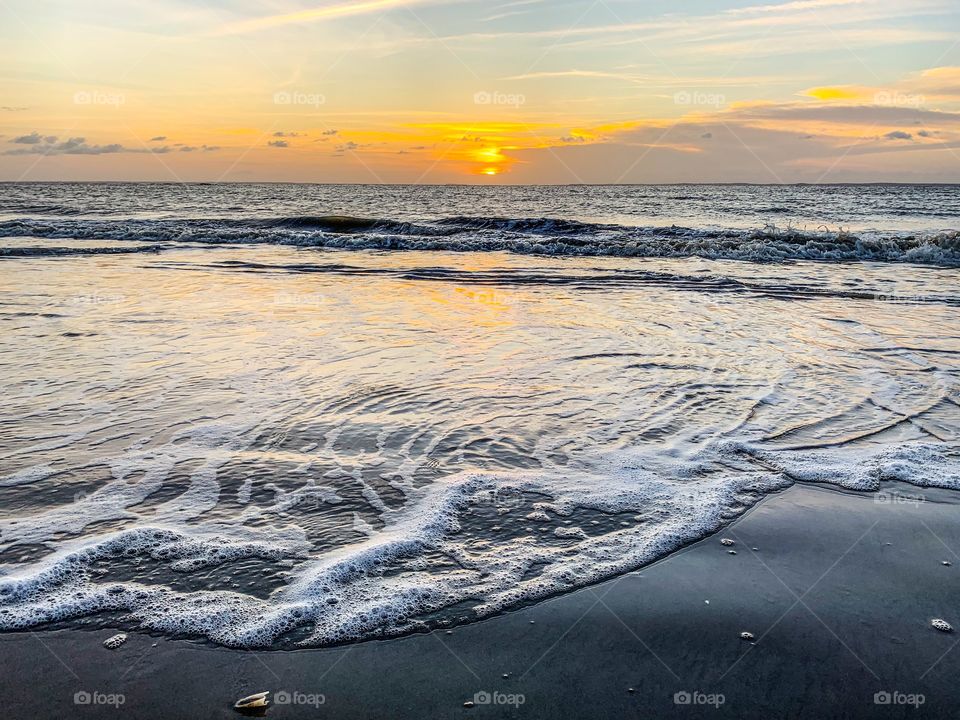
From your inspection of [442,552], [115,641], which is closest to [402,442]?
[442,552]

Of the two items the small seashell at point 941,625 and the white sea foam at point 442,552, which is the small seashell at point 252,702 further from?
the small seashell at point 941,625

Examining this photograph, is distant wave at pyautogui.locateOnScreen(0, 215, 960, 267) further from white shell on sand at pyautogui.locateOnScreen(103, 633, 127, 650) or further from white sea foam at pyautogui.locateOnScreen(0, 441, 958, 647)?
white shell on sand at pyautogui.locateOnScreen(103, 633, 127, 650)

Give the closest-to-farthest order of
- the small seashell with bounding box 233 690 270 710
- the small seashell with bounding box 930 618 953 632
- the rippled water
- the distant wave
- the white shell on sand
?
1. the small seashell with bounding box 233 690 270 710
2. the white shell on sand
3. the small seashell with bounding box 930 618 953 632
4. the rippled water
5. the distant wave

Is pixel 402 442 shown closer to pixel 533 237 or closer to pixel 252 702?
pixel 252 702

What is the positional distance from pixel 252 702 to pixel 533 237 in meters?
22.4

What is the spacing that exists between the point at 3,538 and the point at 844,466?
17.3 feet

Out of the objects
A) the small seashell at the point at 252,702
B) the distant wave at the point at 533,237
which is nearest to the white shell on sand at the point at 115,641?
the small seashell at the point at 252,702

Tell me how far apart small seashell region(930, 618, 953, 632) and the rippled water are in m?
1.21

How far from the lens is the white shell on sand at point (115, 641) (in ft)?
9.86

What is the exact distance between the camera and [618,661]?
295 centimetres

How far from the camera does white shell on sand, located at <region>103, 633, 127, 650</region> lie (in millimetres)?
3004

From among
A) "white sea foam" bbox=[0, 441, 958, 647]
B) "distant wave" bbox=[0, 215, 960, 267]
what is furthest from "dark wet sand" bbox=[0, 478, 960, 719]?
"distant wave" bbox=[0, 215, 960, 267]

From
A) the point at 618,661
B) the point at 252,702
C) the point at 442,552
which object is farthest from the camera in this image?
the point at 442,552

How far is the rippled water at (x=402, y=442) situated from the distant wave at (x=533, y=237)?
894cm
